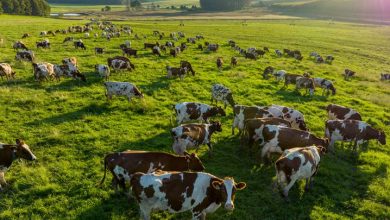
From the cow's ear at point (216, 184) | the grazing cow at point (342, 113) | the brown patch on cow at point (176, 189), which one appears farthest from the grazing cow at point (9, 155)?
the grazing cow at point (342, 113)

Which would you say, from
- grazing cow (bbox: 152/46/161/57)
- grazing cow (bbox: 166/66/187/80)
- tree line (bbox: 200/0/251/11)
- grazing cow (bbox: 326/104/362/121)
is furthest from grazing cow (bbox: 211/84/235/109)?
tree line (bbox: 200/0/251/11)

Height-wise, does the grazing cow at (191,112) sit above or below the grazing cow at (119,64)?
below

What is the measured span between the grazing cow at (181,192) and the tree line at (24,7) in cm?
10183

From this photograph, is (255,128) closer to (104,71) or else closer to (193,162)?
(193,162)

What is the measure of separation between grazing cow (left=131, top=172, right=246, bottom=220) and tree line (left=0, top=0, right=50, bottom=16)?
102 m

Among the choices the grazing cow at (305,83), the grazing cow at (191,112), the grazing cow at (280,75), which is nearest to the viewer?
the grazing cow at (191,112)

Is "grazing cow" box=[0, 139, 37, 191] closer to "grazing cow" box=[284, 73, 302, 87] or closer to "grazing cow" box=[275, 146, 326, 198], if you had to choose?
"grazing cow" box=[275, 146, 326, 198]

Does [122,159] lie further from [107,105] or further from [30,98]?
[30,98]

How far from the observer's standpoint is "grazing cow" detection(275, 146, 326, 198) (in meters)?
11.9

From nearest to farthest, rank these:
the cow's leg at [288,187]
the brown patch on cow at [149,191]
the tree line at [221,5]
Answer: the brown patch on cow at [149,191], the cow's leg at [288,187], the tree line at [221,5]

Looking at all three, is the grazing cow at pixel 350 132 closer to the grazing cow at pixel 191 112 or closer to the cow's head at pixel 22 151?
the grazing cow at pixel 191 112

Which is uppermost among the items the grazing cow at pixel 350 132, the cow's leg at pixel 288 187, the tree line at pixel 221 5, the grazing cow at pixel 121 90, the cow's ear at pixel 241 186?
the tree line at pixel 221 5

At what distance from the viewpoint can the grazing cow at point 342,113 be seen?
19431 mm

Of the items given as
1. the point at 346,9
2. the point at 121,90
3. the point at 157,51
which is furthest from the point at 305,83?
the point at 346,9
